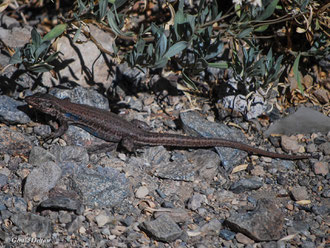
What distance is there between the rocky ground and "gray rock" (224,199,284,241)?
0.5 inches

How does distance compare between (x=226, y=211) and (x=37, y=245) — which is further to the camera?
(x=226, y=211)

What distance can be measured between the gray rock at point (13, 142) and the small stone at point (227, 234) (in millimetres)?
2429

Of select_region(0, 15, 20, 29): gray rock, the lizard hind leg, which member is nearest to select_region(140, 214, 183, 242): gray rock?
the lizard hind leg

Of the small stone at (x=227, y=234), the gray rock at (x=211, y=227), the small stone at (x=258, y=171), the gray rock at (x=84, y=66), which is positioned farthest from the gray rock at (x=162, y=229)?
the gray rock at (x=84, y=66)

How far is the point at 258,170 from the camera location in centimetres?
536

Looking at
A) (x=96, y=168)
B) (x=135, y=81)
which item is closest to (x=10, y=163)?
(x=96, y=168)

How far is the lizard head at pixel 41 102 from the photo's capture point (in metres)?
5.44

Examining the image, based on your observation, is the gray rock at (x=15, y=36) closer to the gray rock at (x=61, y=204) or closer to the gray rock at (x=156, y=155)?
the gray rock at (x=156, y=155)

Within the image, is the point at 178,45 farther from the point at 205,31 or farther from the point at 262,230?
the point at 262,230

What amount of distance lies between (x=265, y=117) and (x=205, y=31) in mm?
1579

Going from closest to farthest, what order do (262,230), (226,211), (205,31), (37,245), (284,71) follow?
(37,245) < (262,230) < (226,211) < (205,31) < (284,71)

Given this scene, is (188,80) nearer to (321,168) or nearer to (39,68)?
(39,68)

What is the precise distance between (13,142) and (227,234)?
264cm

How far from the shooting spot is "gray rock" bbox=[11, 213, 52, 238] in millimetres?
4047
